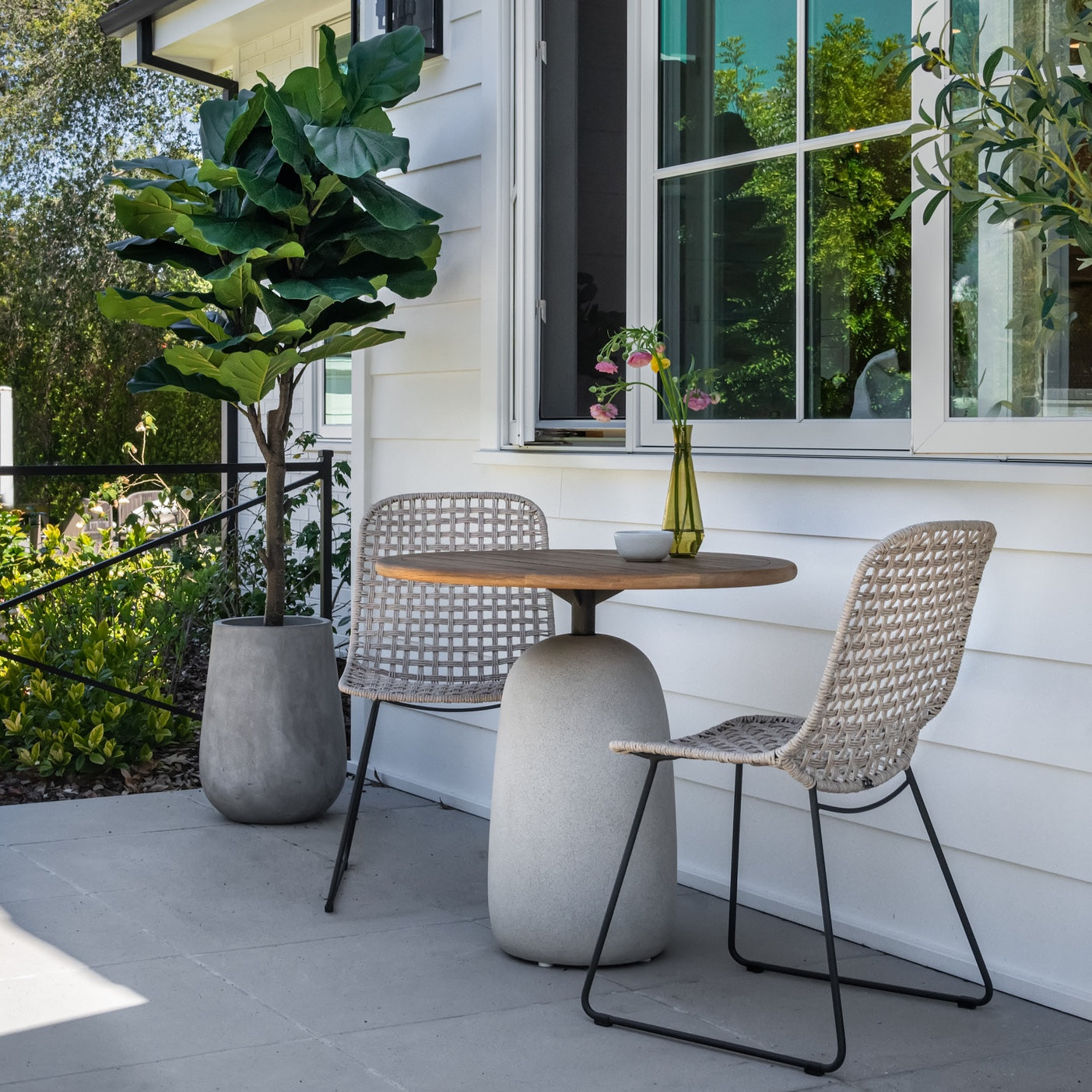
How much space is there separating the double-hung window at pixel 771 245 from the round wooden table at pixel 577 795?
50 centimetres

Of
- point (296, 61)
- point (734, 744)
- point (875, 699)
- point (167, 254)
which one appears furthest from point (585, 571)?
point (296, 61)

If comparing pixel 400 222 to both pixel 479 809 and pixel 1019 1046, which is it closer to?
pixel 479 809

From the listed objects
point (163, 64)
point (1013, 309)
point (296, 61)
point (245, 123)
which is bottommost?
point (1013, 309)

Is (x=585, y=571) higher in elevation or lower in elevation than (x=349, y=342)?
lower

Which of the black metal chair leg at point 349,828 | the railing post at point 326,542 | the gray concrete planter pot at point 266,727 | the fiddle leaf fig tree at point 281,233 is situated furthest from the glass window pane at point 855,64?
the railing post at point 326,542

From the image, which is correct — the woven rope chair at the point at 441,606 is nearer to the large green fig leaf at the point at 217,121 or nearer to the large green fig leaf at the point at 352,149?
the large green fig leaf at the point at 352,149

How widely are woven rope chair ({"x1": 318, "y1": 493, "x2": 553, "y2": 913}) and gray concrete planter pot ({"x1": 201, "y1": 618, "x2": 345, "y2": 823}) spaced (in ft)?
1.04

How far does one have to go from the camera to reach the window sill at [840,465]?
99.4 inches

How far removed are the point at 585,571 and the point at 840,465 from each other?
0.67 m

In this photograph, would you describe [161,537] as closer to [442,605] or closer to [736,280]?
[442,605]

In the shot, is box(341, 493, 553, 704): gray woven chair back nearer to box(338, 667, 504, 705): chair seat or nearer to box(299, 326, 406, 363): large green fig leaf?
box(338, 667, 504, 705): chair seat

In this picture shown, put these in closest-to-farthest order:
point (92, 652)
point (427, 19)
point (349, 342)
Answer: point (349, 342) < point (427, 19) < point (92, 652)

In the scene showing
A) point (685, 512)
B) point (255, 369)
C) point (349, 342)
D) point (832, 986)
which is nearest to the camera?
point (832, 986)

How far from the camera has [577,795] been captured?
2654 mm
